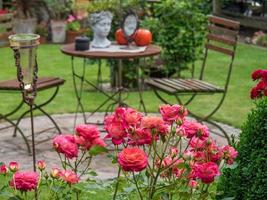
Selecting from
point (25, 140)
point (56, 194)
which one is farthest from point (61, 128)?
point (56, 194)

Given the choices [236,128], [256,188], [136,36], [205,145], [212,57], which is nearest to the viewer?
[205,145]

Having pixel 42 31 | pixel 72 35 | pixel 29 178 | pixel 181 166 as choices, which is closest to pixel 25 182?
pixel 29 178

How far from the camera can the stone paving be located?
4914 mm

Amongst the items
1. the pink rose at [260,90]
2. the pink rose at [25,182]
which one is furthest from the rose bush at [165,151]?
the pink rose at [260,90]

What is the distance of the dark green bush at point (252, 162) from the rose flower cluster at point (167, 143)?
21 cm

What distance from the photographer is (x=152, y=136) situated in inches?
81.7

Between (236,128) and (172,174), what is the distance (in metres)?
3.92

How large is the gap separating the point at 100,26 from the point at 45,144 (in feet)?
3.81

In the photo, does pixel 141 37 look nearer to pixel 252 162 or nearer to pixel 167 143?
pixel 252 162

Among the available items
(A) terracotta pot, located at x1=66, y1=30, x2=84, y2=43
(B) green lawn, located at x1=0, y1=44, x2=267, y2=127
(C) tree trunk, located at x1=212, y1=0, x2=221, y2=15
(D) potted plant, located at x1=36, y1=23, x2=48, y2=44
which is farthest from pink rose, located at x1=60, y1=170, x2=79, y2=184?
(C) tree trunk, located at x1=212, y1=0, x2=221, y2=15

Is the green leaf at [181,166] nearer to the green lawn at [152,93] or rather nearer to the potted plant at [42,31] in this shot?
the green lawn at [152,93]

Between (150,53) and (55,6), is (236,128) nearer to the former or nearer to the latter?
(150,53)

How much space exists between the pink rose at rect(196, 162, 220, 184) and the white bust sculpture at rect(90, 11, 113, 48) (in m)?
3.60

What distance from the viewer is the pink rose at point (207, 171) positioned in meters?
2.10
